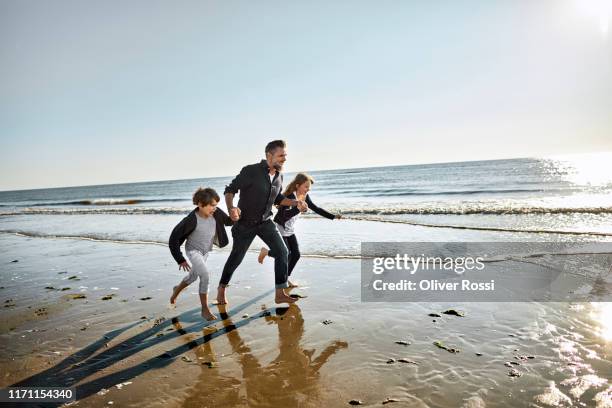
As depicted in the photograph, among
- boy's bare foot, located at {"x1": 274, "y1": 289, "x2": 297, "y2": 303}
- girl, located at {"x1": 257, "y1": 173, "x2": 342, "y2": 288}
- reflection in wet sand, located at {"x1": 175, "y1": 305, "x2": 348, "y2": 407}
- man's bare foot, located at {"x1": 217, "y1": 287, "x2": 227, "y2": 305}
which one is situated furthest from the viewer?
girl, located at {"x1": 257, "y1": 173, "x2": 342, "y2": 288}

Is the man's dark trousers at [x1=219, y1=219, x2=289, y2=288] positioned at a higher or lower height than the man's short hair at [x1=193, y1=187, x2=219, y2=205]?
lower

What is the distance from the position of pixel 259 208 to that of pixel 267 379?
2.35m

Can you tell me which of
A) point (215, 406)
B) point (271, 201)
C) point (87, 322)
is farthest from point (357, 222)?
point (215, 406)

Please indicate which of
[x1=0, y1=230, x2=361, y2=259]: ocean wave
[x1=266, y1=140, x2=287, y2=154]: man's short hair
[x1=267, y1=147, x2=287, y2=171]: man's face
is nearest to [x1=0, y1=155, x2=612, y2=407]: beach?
[x1=0, y1=230, x2=361, y2=259]: ocean wave

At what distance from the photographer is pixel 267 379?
3.14m

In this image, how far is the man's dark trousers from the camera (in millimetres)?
4961

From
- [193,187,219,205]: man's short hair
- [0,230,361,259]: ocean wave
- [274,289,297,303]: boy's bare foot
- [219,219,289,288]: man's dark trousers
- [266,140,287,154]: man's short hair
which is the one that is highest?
[266,140,287,154]: man's short hair

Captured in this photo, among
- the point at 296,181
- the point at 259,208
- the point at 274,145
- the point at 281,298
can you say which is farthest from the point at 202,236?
the point at 296,181

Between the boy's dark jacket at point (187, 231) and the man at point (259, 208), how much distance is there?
18cm

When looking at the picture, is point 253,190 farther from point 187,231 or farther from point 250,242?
point 187,231

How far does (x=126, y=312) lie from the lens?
5070 mm

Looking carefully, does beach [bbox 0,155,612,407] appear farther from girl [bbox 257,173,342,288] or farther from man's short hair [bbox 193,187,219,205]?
man's short hair [bbox 193,187,219,205]

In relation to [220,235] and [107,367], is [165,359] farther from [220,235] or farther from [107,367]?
[220,235]

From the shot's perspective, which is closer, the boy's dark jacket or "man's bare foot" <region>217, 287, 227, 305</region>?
the boy's dark jacket
